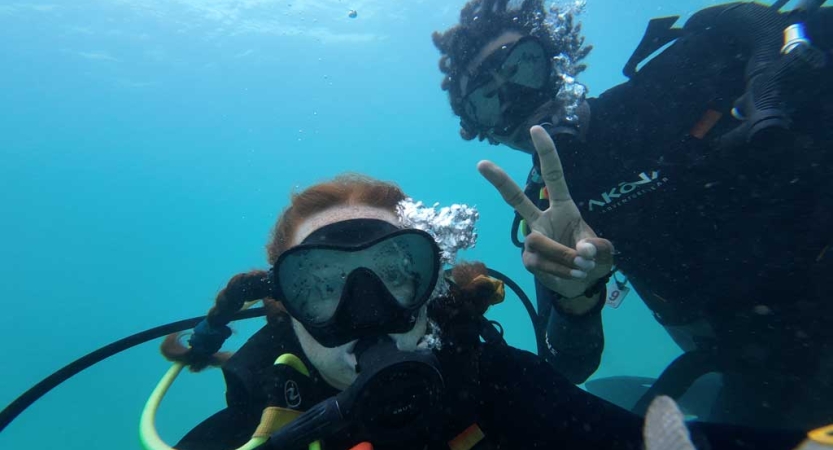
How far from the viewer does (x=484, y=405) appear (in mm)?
2602

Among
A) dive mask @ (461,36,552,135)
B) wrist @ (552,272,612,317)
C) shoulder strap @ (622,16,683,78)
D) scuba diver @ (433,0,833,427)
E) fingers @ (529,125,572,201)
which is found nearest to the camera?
fingers @ (529,125,572,201)

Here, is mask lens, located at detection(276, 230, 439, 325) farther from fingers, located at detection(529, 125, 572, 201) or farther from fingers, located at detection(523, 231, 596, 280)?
fingers, located at detection(529, 125, 572, 201)

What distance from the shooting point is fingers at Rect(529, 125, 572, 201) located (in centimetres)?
227

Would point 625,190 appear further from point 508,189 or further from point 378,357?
point 378,357

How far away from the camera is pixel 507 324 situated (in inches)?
1813

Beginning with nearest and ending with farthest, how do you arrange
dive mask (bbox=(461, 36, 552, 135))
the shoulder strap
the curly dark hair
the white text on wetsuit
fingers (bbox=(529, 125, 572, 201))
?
fingers (bbox=(529, 125, 572, 201))
the white text on wetsuit
the shoulder strap
dive mask (bbox=(461, 36, 552, 135))
the curly dark hair

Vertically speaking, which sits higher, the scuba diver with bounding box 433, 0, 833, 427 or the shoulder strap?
the shoulder strap

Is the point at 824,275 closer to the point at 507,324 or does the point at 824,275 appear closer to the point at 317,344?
the point at 317,344

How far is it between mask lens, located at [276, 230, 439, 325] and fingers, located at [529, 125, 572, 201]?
759 millimetres

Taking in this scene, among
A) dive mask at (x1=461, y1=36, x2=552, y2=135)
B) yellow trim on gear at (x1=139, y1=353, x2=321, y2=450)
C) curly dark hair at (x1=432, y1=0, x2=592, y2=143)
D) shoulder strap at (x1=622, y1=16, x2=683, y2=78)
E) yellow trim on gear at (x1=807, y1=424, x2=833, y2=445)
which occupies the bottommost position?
yellow trim on gear at (x1=807, y1=424, x2=833, y2=445)

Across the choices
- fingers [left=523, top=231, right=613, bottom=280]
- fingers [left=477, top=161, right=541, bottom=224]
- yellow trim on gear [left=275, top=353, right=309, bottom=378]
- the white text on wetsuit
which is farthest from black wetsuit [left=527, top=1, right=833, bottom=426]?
yellow trim on gear [left=275, top=353, right=309, bottom=378]

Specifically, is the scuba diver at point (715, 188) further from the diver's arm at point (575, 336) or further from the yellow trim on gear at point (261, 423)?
the yellow trim on gear at point (261, 423)

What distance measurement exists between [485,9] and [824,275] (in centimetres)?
395

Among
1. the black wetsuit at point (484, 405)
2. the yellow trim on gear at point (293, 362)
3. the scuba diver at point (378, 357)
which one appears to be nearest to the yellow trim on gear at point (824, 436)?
the scuba diver at point (378, 357)
